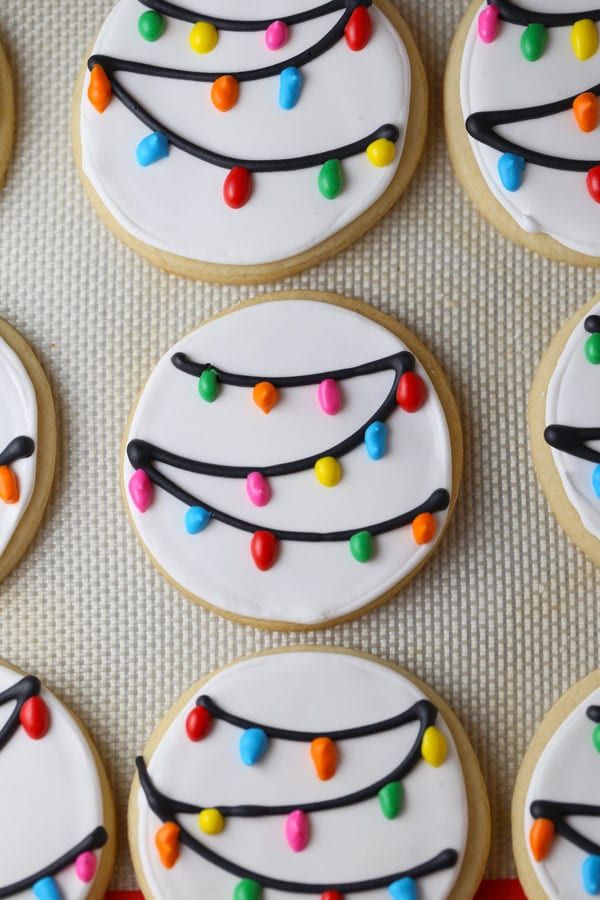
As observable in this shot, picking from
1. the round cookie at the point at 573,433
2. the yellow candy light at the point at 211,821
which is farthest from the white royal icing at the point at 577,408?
the yellow candy light at the point at 211,821

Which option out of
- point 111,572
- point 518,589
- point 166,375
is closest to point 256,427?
point 166,375

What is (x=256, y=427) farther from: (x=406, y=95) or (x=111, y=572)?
(x=406, y=95)

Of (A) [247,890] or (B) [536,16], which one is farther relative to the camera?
(B) [536,16]

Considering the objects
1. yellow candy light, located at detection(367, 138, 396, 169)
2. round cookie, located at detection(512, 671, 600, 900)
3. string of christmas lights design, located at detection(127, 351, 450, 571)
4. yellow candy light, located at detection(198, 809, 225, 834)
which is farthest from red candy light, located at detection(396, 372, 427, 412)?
yellow candy light, located at detection(198, 809, 225, 834)

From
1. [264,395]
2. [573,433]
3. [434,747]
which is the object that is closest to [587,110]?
[573,433]

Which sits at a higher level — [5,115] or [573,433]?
[5,115]

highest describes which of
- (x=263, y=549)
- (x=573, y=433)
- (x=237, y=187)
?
→ (x=237, y=187)

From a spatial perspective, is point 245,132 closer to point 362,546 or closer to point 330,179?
point 330,179

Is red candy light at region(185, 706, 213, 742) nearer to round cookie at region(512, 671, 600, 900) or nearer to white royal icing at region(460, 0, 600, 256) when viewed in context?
round cookie at region(512, 671, 600, 900)
